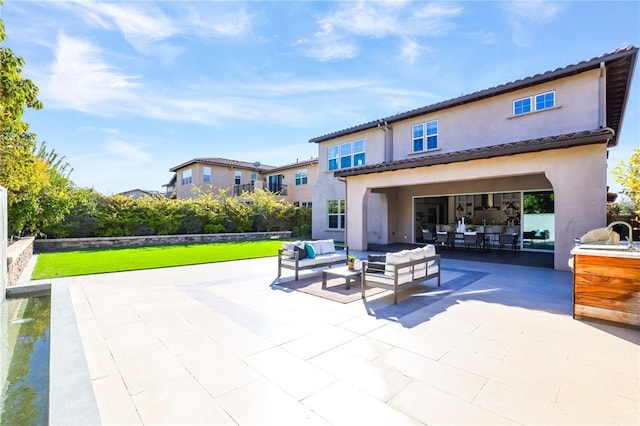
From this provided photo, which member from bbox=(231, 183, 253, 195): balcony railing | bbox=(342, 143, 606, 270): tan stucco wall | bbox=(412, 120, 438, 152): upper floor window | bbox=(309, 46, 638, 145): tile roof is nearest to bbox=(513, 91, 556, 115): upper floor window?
bbox=(309, 46, 638, 145): tile roof

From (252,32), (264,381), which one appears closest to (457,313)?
(264,381)

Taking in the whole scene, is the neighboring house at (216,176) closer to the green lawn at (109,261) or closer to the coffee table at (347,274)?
the green lawn at (109,261)

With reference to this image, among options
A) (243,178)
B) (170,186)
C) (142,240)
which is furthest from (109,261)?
(170,186)

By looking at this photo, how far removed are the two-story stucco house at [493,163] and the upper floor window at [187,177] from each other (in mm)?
17026

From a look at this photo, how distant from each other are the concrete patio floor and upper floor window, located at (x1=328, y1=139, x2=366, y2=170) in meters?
12.2

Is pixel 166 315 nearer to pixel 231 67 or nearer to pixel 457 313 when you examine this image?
pixel 457 313

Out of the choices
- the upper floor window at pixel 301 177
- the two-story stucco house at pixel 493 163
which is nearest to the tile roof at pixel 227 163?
the upper floor window at pixel 301 177

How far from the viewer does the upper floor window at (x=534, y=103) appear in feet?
37.6

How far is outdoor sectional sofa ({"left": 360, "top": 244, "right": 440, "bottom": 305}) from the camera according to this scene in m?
6.46

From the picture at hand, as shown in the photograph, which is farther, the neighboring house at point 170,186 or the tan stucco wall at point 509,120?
the neighboring house at point 170,186

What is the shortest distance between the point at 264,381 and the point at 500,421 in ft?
7.56

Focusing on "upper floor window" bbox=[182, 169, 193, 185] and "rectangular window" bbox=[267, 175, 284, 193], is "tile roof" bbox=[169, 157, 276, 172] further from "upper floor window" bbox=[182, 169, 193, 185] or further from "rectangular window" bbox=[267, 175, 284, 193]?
"rectangular window" bbox=[267, 175, 284, 193]

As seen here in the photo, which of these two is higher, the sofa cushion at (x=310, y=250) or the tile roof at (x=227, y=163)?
the tile roof at (x=227, y=163)

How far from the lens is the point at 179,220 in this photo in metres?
19.3
